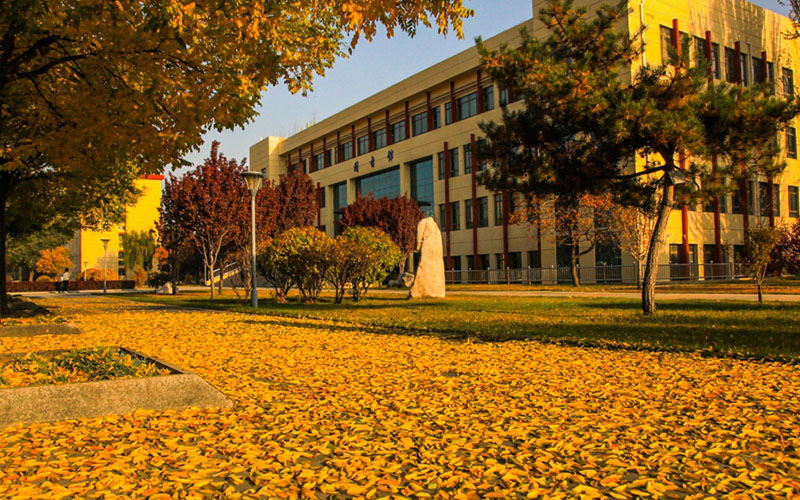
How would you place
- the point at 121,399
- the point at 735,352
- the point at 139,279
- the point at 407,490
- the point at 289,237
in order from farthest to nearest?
the point at 139,279 → the point at 289,237 → the point at 735,352 → the point at 121,399 → the point at 407,490

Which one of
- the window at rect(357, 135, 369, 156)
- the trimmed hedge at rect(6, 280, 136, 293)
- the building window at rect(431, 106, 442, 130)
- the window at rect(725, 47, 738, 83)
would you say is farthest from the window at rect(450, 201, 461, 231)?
the trimmed hedge at rect(6, 280, 136, 293)

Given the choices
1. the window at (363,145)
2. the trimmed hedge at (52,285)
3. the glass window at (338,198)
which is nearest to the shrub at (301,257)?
the trimmed hedge at (52,285)

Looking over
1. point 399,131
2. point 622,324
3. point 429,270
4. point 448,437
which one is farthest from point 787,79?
point 448,437

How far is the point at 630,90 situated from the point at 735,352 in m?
7.66

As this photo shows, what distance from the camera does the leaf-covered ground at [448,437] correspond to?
134 inches

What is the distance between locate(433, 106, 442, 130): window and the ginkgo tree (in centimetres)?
4190

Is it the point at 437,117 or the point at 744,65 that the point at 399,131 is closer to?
the point at 437,117

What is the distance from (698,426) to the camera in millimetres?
4566

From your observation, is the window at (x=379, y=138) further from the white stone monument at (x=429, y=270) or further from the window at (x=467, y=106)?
the white stone monument at (x=429, y=270)

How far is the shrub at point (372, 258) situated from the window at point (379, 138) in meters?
37.3

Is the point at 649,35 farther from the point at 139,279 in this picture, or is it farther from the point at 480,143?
the point at 139,279

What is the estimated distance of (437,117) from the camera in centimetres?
5494

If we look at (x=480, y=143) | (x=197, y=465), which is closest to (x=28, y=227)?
(x=480, y=143)

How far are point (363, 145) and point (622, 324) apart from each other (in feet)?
183
